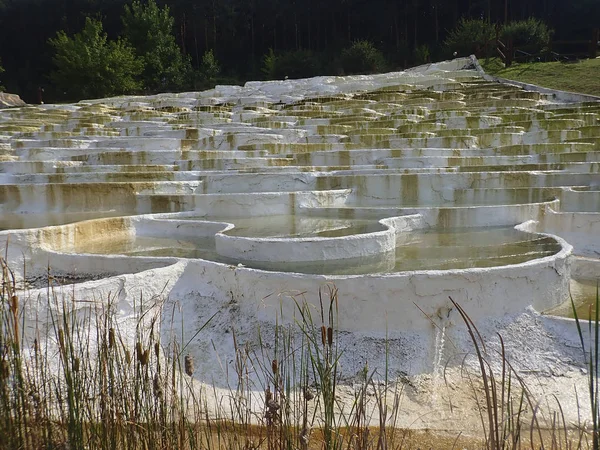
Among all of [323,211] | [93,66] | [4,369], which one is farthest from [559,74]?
[93,66]

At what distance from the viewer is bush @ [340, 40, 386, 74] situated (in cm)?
2639

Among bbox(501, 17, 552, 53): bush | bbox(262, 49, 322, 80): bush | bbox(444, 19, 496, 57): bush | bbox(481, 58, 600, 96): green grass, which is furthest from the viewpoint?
bbox(262, 49, 322, 80): bush

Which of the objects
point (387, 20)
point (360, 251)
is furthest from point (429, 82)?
point (387, 20)

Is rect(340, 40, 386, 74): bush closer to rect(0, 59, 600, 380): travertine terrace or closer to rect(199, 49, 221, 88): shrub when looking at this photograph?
rect(199, 49, 221, 88): shrub

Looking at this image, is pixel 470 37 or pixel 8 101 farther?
pixel 470 37

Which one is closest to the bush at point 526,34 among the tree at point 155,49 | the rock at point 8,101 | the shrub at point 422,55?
the shrub at point 422,55

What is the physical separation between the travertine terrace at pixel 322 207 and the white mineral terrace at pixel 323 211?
0.02 metres

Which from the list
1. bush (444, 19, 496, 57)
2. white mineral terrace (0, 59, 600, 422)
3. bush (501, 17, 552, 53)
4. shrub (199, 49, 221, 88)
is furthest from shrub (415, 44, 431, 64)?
white mineral terrace (0, 59, 600, 422)

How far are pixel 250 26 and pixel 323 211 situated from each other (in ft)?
100

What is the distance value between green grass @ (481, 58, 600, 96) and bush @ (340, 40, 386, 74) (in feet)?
27.5

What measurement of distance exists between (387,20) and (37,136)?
26.0m

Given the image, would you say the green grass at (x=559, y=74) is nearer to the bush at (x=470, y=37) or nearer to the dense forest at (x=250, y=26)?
the bush at (x=470, y=37)

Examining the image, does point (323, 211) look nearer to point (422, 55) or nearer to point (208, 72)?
point (422, 55)

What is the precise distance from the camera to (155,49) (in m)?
27.1
